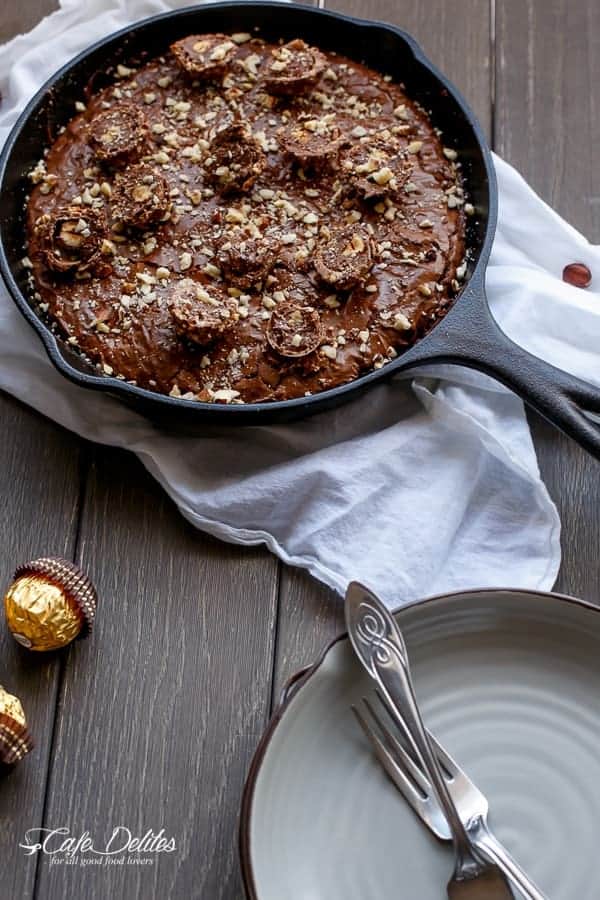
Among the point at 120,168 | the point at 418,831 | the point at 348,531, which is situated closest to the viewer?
the point at 418,831

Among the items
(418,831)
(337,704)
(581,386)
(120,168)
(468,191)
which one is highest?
(120,168)

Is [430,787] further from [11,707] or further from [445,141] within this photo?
[445,141]

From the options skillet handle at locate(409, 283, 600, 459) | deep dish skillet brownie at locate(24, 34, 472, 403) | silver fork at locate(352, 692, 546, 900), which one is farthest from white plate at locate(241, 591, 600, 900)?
deep dish skillet brownie at locate(24, 34, 472, 403)

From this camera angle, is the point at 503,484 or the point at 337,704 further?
the point at 503,484

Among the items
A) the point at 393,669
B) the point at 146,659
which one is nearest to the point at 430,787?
the point at 393,669

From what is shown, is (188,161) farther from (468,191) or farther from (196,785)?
(196,785)

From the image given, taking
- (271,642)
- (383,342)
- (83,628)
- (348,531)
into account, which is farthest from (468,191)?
(83,628)

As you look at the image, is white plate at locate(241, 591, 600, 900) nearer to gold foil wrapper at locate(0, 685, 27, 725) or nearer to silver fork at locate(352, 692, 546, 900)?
silver fork at locate(352, 692, 546, 900)
